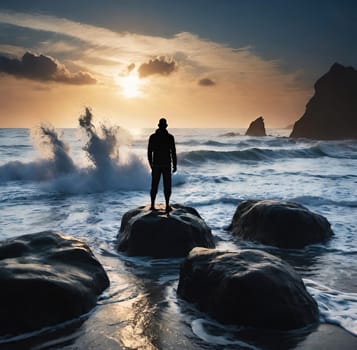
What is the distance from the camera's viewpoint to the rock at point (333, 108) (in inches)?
3610

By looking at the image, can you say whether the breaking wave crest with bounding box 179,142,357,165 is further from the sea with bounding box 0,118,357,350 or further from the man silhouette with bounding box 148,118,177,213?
the man silhouette with bounding box 148,118,177,213

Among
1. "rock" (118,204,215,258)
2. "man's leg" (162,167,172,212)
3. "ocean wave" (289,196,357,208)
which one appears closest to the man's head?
"man's leg" (162,167,172,212)

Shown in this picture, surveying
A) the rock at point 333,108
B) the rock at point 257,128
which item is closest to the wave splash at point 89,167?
the rock at point 333,108

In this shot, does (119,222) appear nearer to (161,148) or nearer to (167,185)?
(167,185)

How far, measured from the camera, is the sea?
4.00m

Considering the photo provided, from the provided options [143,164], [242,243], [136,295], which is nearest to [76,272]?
[136,295]

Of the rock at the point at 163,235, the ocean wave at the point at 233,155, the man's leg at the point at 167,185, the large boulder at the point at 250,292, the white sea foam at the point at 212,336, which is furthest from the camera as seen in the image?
the ocean wave at the point at 233,155

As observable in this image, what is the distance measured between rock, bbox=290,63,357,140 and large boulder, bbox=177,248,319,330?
305ft

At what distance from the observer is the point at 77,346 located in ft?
12.4

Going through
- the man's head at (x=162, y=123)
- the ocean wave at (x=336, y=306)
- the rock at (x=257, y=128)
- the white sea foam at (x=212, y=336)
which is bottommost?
the ocean wave at (x=336, y=306)

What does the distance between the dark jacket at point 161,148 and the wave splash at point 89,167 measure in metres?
10.6

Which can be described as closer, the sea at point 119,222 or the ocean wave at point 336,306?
the sea at point 119,222

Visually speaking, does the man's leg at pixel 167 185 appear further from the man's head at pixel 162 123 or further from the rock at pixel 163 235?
the man's head at pixel 162 123

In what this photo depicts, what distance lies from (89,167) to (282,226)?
14.0m
